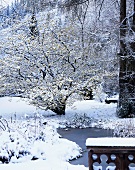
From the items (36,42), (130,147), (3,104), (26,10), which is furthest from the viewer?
(3,104)

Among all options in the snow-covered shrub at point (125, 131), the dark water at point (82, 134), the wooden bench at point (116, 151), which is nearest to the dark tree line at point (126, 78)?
the dark water at point (82, 134)

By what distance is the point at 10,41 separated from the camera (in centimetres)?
1337

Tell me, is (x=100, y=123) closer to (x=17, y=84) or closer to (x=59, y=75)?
(x=59, y=75)

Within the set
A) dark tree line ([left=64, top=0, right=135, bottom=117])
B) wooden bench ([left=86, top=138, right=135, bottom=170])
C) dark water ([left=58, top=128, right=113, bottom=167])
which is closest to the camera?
wooden bench ([left=86, top=138, right=135, bottom=170])

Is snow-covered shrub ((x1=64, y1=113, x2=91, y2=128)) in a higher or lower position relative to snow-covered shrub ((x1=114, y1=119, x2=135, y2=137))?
lower

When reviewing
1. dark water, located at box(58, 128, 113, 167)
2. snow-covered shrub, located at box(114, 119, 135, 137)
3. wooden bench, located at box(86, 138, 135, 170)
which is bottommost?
dark water, located at box(58, 128, 113, 167)

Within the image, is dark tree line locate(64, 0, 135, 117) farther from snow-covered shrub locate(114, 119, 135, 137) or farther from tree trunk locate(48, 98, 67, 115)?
snow-covered shrub locate(114, 119, 135, 137)

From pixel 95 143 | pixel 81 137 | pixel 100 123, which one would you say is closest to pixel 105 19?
pixel 100 123

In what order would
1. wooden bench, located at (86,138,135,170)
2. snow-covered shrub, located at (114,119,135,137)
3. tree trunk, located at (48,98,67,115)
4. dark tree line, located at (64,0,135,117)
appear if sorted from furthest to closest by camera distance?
1. tree trunk, located at (48,98,67,115)
2. dark tree line, located at (64,0,135,117)
3. snow-covered shrub, located at (114,119,135,137)
4. wooden bench, located at (86,138,135,170)

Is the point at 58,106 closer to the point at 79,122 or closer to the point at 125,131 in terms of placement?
the point at 79,122

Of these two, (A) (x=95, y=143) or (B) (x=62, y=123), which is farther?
(B) (x=62, y=123)

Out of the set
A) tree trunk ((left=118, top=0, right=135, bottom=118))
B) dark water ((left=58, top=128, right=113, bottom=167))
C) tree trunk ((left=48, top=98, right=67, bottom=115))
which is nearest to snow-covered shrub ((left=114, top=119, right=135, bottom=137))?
dark water ((left=58, top=128, right=113, bottom=167))

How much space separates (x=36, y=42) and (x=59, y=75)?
5.56 ft

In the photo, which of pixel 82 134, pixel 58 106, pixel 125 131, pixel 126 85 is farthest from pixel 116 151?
pixel 58 106
